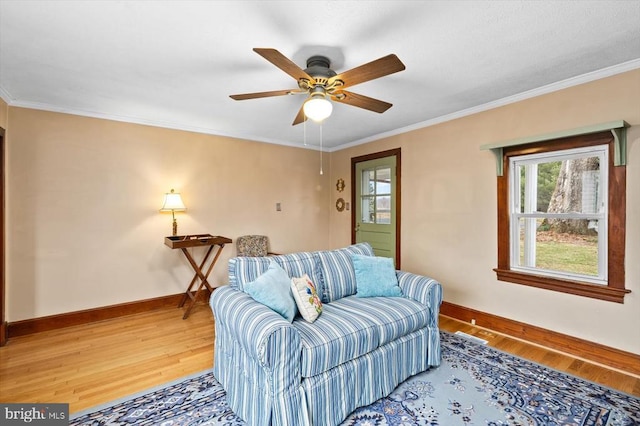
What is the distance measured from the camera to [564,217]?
9.13 ft

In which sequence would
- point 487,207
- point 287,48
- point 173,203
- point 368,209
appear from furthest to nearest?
1. point 368,209
2. point 173,203
3. point 487,207
4. point 287,48

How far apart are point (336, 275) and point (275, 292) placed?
72cm

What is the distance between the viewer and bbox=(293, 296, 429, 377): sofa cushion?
1745 millimetres

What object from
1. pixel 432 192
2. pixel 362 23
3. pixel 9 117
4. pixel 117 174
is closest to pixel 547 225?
pixel 432 192

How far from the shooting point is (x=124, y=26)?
1.86 m

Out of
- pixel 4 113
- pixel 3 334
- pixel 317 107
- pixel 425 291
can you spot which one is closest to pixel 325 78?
pixel 317 107

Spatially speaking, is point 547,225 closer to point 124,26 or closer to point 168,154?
point 124,26

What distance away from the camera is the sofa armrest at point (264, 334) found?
5.17 ft

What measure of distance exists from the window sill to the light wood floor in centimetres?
56

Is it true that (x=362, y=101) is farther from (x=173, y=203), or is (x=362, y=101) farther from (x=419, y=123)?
(x=173, y=203)

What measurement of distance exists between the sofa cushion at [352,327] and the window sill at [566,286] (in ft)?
4.21

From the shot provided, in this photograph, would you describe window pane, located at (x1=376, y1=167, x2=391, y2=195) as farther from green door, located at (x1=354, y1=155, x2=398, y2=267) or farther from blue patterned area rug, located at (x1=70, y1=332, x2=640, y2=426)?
blue patterned area rug, located at (x1=70, y1=332, x2=640, y2=426)

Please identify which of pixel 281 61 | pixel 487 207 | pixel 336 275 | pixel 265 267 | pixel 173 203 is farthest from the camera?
pixel 173 203

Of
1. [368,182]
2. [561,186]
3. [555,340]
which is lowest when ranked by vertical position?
[555,340]
